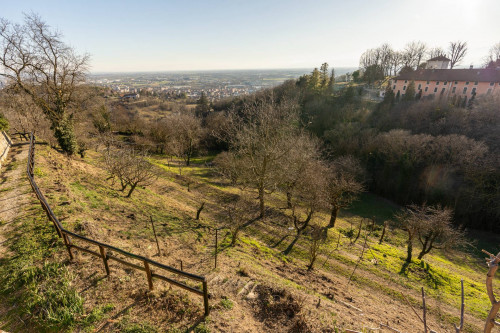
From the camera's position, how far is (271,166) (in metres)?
16.8

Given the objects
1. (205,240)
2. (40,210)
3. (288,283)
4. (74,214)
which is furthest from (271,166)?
(40,210)

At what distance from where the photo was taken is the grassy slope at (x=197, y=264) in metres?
5.96

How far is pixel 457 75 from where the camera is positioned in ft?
137

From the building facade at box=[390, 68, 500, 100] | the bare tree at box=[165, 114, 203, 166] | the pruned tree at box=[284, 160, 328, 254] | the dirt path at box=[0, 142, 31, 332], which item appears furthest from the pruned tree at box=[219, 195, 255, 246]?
the building facade at box=[390, 68, 500, 100]

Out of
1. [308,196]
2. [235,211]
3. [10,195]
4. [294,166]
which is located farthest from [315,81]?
[10,195]

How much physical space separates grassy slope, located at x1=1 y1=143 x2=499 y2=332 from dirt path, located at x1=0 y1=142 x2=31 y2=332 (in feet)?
2.70

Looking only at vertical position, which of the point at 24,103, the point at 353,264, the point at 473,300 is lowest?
the point at 473,300

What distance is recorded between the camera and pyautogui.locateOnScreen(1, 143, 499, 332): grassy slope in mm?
5961

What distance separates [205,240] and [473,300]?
1472 centimetres

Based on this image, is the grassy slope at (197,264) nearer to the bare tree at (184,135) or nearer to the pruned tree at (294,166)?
the pruned tree at (294,166)

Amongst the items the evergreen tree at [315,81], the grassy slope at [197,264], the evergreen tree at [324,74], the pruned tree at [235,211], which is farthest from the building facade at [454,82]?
the pruned tree at [235,211]

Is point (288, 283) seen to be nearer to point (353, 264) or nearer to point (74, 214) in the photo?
point (353, 264)

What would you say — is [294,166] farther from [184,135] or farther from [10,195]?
[184,135]

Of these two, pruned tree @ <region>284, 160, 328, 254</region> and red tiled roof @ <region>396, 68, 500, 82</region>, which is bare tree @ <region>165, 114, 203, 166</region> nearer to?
pruned tree @ <region>284, 160, 328, 254</region>
